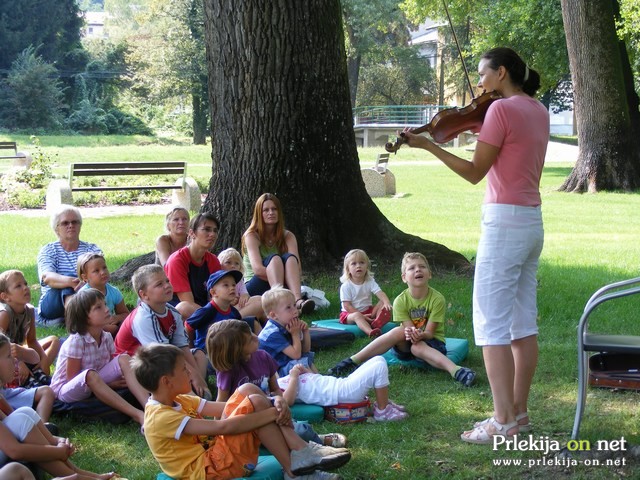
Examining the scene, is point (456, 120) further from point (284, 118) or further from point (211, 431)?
point (284, 118)

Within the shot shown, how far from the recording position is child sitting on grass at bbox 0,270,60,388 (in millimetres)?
5461

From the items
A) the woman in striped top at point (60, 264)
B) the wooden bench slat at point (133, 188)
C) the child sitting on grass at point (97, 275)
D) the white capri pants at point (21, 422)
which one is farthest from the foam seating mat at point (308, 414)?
the wooden bench slat at point (133, 188)

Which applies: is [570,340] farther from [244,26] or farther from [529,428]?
[244,26]

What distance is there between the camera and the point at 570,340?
7.05m

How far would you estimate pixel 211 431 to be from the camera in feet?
→ 12.9

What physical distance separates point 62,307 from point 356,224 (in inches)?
136

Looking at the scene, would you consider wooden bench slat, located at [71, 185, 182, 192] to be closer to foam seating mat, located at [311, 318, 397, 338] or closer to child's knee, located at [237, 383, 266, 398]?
foam seating mat, located at [311, 318, 397, 338]

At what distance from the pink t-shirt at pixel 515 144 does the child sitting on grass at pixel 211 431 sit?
1.54 metres

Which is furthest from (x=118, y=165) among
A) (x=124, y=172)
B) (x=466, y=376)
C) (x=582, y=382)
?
(x=582, y=382)

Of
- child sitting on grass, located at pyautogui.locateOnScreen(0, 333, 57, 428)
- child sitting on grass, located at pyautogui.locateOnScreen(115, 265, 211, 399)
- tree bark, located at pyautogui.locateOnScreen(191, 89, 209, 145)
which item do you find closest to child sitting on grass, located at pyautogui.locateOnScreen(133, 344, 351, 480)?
child sitting on grass, located at pyautogui.locateOnScreen(0, 333, 57, 428)

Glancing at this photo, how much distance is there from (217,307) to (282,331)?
2.26ft

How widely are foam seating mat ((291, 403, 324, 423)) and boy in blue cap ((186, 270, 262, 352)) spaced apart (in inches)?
41.6

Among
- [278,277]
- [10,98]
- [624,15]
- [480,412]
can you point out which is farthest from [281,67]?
[10,98]

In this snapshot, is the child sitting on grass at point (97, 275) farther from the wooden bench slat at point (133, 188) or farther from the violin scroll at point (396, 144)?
the wooden bench slat at point (133, 188)
